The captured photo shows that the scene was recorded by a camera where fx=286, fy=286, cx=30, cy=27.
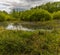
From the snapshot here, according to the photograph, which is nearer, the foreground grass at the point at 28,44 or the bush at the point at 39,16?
the foreground grass at the point at 28,44

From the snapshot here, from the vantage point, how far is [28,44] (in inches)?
596

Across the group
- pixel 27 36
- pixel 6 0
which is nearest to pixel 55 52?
pixel 27 36

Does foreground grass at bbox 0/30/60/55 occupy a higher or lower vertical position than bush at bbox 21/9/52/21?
lower

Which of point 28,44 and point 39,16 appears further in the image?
A: point 39,16

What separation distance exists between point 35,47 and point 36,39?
98cm

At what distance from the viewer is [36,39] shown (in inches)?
619

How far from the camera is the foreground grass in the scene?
47.8 feet

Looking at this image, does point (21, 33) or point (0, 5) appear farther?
point (0, 5)

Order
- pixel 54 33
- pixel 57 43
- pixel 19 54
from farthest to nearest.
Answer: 1. pixel 54 33
2. pixel 57 43
3. pixel 19 54

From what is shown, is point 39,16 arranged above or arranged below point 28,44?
A: above

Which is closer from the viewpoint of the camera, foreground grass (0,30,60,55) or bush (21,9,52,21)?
foreground grass (0,30,60,55)

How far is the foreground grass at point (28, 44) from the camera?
14.6m

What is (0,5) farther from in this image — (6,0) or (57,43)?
(57,43)

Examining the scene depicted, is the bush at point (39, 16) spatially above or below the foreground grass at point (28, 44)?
above
